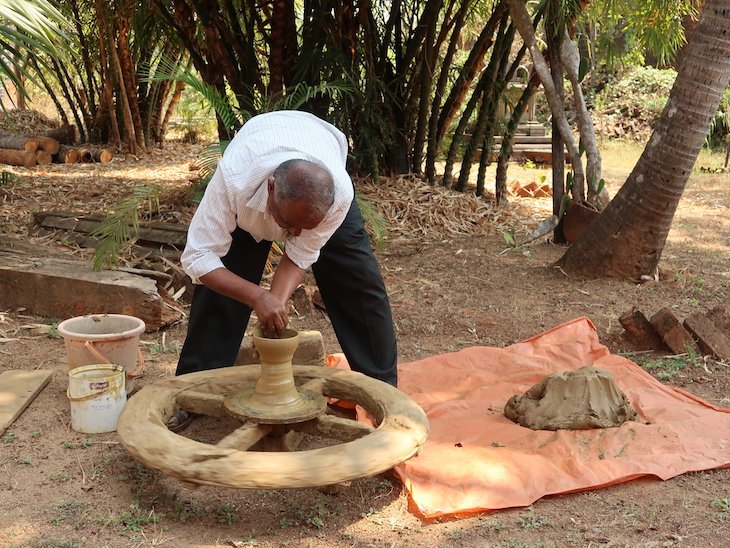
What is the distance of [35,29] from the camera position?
13.1ft

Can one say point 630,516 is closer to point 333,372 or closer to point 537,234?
point 333,372

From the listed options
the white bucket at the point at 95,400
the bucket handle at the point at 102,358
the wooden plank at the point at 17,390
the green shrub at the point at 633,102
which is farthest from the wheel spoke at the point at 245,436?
the green shrub at the point at 633,102

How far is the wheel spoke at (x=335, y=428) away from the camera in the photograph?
2.71 meters

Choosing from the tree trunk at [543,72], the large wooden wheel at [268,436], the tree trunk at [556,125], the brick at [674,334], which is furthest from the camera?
the tree trunk at [556,125]

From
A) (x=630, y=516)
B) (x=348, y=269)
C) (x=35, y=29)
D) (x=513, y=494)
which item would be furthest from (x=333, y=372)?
(x=35, y=29)

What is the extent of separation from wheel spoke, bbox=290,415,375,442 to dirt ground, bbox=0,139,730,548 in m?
0.18

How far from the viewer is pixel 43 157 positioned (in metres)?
10.2

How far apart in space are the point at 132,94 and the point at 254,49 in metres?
4.19

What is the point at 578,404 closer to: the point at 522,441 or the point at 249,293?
the point at 522,441

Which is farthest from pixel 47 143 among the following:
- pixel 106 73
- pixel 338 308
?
pixel 338 308

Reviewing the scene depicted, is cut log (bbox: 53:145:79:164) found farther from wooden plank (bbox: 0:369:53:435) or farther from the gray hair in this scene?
the gray hair

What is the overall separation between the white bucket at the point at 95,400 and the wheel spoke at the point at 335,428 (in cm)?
76

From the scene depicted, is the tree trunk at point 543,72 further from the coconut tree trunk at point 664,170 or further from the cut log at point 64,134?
the cut log at point 64,134

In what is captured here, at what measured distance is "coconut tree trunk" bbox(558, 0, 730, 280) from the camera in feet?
14.9
